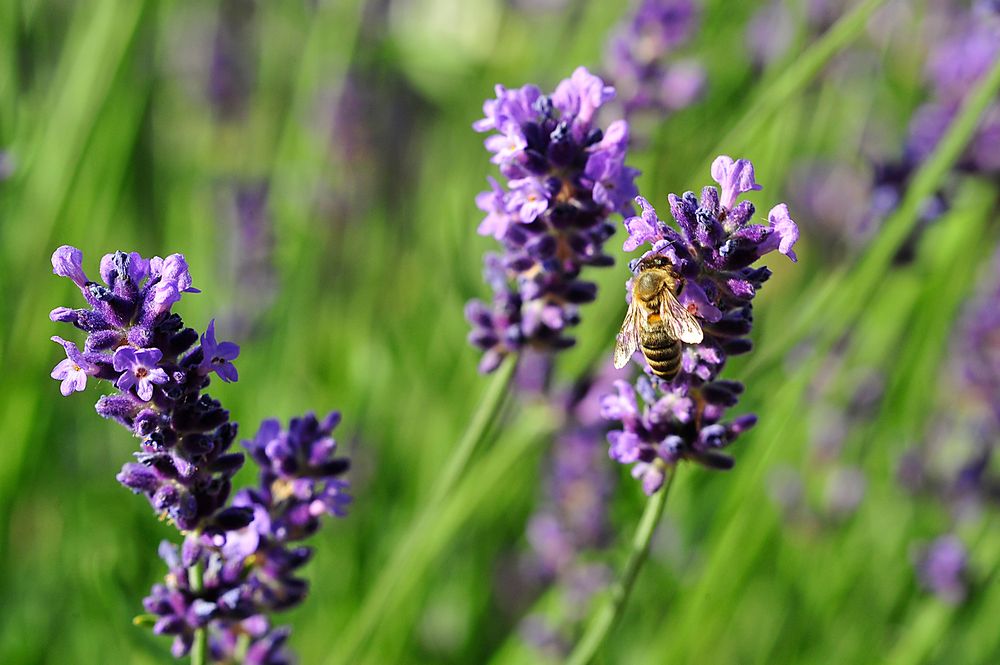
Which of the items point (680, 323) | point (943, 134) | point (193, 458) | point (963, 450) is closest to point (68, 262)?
point (193, 458)

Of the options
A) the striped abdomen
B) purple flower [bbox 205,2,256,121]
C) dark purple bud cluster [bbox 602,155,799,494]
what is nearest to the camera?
dark purple bud cluster [bbox 602,155,799,494]

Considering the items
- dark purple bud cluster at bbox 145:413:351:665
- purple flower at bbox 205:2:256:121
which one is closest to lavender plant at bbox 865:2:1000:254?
dark purple bud cluster at bbox 145:413:351:665

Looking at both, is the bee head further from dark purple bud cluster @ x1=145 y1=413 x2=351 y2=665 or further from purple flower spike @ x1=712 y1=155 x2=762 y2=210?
dark purple bud cluster @ x1=145 y1=413 x2=351 y2=665

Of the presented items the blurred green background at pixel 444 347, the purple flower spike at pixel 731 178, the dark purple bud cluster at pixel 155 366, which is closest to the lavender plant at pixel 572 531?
the blurred green background at pixel 444 347

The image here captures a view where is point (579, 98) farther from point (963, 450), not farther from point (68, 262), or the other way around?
point (963, 450)

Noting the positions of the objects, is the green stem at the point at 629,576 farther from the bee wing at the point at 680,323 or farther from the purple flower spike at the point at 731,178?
the purple flower spike at the point at 731,178
